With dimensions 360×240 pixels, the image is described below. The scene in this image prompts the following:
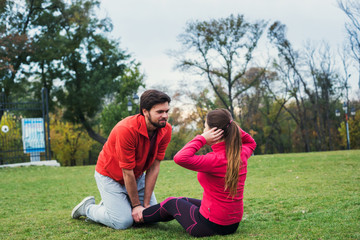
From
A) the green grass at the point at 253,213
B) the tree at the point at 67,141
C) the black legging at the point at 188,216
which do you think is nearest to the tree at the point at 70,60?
the tree at the point at 67,141

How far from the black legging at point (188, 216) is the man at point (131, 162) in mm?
315

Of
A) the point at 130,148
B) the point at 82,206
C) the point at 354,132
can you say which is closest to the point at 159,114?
the point at 130,148

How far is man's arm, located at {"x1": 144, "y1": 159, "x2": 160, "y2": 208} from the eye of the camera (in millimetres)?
4340

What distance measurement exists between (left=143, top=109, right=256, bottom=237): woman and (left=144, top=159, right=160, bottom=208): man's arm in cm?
80

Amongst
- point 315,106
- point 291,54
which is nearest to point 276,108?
point 315,106

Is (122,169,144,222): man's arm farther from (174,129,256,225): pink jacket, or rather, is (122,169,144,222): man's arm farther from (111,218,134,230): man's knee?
(174,129,256,225): pink jacket

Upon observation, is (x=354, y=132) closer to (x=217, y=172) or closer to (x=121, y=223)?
(x=121, y=223)

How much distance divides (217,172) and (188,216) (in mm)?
631

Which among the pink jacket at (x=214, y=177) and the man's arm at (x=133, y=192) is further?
the man's arm at (x=133, y=192)

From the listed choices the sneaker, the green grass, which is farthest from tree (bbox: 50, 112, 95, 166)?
the sneaker

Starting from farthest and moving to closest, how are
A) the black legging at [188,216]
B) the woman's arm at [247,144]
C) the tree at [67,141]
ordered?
the tree at [67,141]
the woman's arm at [247,144]
the black legging at [188,216]

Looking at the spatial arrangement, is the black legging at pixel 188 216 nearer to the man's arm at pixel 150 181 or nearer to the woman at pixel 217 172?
the woman at pixel 217 172

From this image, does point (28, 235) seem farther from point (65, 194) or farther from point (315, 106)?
point (315, 106)

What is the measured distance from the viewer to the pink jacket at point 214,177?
324 centimetres
